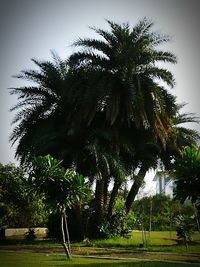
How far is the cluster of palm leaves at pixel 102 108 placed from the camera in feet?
77.2

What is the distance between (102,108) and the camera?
25.1 metres

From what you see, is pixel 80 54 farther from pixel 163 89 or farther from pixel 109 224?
pixel 109 224

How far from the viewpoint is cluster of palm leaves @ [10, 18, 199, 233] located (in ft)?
77.2

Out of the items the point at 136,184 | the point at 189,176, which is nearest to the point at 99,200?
the point at 136,184

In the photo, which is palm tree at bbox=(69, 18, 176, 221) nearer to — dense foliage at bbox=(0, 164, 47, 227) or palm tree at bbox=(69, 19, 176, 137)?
palm tree at bbox=(69, 19, 176, 137)

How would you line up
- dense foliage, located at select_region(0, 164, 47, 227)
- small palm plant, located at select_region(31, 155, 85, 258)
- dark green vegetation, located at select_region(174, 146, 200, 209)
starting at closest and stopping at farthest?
1. dark green vegetation, located at select_region(174, 146, 200, 209)
2. small palm plant, located at select_region(31, 155, 85, 258)
3. dense foliage, located at select_region(0, 164, 47, 227)

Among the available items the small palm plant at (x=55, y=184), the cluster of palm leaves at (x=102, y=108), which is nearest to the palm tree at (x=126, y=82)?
the cluster of palm leaves at (x=102, y=108)

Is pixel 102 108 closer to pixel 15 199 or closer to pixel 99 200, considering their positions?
pixel 99 200

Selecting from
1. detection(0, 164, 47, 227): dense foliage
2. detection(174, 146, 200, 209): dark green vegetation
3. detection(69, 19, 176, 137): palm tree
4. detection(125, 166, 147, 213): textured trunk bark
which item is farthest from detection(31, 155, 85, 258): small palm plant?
detection(0, 164, 47, 227): dense foliage

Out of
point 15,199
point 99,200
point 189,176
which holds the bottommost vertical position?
point 189,176

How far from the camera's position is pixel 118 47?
24219mm

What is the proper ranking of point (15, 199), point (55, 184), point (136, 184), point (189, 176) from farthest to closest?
point (15, 199)
point (136, 184)
point (55, 184)
point (189, 176)

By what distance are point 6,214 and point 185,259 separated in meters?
20.3

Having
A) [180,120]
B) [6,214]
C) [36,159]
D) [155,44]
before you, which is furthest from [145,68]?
[6,214]
